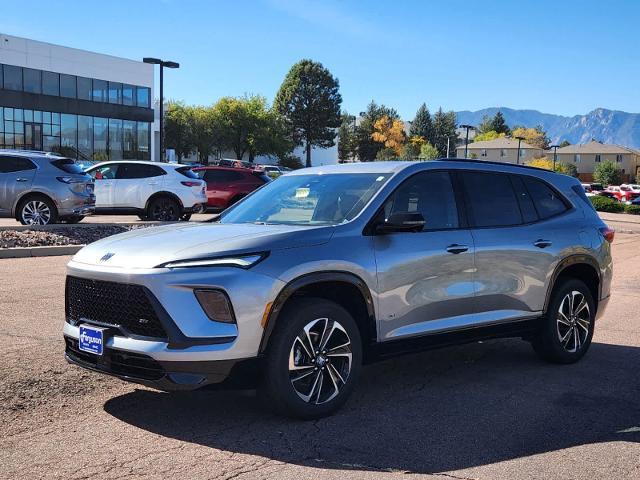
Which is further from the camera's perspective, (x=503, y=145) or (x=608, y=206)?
(x=503, y=145)

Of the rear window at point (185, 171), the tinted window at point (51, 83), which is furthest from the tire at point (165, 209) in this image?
the tinted window at point (51, 83)

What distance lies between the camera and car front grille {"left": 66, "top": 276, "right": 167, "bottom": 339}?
14.0 feet

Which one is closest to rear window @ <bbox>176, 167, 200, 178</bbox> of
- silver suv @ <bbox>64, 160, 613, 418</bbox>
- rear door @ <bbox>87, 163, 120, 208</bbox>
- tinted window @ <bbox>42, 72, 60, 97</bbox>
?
rear door @ <bbox>87, 163, 120, 208</bbox>

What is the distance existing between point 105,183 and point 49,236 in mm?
5993

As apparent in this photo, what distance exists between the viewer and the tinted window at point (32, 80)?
180 ft

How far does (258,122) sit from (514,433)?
8125 centimetres

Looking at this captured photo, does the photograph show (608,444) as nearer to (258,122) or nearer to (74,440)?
(74,440)

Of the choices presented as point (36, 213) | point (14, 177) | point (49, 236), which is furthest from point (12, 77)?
point (49, 236)

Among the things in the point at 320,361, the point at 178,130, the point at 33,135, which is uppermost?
the point at 178,130

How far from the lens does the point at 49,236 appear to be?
13.1 metres

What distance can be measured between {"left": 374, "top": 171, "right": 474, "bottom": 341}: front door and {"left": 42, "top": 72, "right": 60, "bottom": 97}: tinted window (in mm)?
56639

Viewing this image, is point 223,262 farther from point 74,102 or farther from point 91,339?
point 74,102

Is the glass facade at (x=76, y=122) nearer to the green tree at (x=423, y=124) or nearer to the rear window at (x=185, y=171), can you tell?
the rear window at (x=185, y=171)

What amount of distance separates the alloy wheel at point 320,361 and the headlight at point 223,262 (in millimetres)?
566
